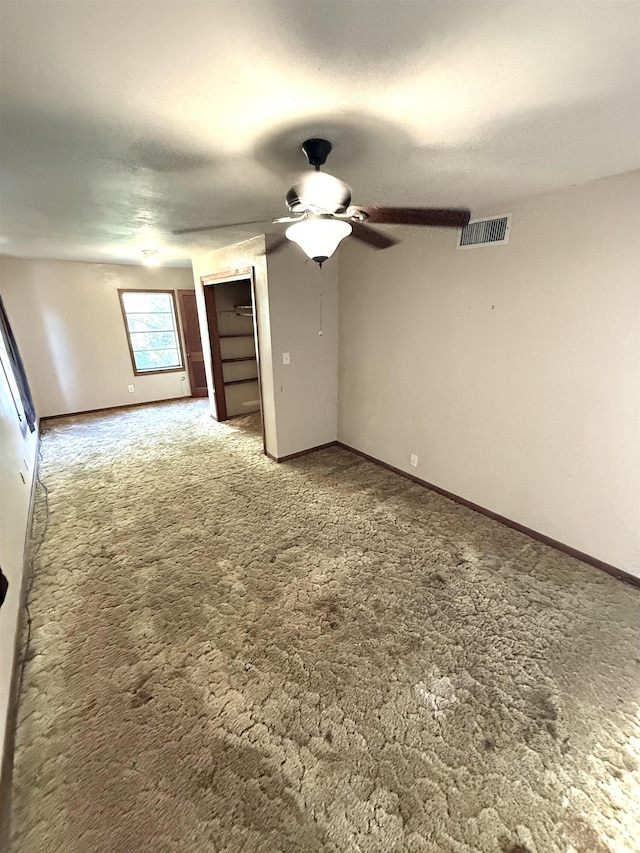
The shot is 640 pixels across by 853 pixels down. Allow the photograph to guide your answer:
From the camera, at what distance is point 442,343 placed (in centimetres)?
301

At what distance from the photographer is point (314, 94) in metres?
1.19

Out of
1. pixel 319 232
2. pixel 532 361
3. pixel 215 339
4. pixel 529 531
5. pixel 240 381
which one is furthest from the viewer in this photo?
pixel 240 381

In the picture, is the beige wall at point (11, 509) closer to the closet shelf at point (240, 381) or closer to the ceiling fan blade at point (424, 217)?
the closet shelf at point (240, 381)

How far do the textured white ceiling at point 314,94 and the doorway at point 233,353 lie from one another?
3018 mm

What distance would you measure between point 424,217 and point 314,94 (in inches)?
57.4

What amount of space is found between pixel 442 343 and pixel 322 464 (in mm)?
1821

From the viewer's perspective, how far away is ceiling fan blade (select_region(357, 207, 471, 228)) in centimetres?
206

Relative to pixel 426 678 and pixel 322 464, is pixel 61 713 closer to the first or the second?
pixel 426 678

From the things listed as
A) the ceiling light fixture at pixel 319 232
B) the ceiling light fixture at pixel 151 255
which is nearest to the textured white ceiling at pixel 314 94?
the ceiling light fixture at pixel 319 232

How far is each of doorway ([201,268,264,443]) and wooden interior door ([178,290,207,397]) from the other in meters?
1.20

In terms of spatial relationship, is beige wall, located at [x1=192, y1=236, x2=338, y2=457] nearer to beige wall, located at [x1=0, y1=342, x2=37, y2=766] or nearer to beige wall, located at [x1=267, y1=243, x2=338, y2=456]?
beige wall, located at [x1=267, y1=243, x2=338, y2=456]

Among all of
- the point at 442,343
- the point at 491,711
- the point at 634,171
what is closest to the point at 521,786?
the point at 491,711

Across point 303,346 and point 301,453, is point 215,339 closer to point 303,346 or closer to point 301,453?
point 303,346

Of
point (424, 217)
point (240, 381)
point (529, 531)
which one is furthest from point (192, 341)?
point (529, 531)
